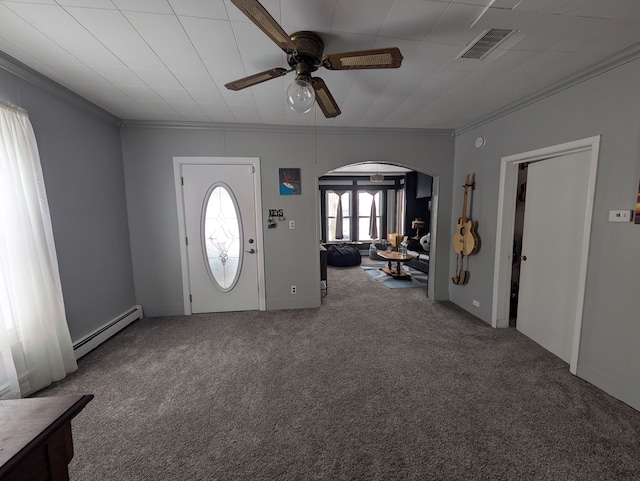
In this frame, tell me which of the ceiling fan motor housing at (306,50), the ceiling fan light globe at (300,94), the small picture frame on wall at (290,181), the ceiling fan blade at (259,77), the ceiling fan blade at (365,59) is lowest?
the small picture frame on wall at (290,181)

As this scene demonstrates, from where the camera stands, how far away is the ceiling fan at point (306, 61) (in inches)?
50.9

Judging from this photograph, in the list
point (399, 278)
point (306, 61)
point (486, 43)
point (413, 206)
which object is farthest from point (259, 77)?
point (413, 206)

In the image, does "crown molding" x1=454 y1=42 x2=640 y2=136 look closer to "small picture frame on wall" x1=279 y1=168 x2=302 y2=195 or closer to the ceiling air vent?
the ceiling air vent

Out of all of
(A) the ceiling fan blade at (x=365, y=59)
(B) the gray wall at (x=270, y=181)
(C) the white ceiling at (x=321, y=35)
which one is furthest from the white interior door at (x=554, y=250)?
(A) the ceiling fan blade at (x=365, y=59)

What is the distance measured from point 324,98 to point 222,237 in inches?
95.0

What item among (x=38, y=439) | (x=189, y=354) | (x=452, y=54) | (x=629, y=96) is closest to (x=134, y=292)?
(x=189, y=354)

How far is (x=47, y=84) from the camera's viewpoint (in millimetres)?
2191

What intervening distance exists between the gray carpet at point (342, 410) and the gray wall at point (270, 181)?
2.66 feet

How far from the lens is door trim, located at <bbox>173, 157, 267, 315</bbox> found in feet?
11.1

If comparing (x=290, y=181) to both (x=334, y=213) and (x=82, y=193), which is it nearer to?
(x=82, y=193)

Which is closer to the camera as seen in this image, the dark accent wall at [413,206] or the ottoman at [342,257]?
the ottoman at [342,257]

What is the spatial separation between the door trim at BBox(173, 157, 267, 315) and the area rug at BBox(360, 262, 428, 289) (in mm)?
2431

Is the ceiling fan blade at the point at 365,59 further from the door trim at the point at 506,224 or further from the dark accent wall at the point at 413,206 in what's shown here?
the dark accent wall at the point at 413,206

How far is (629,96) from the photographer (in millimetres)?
1866
